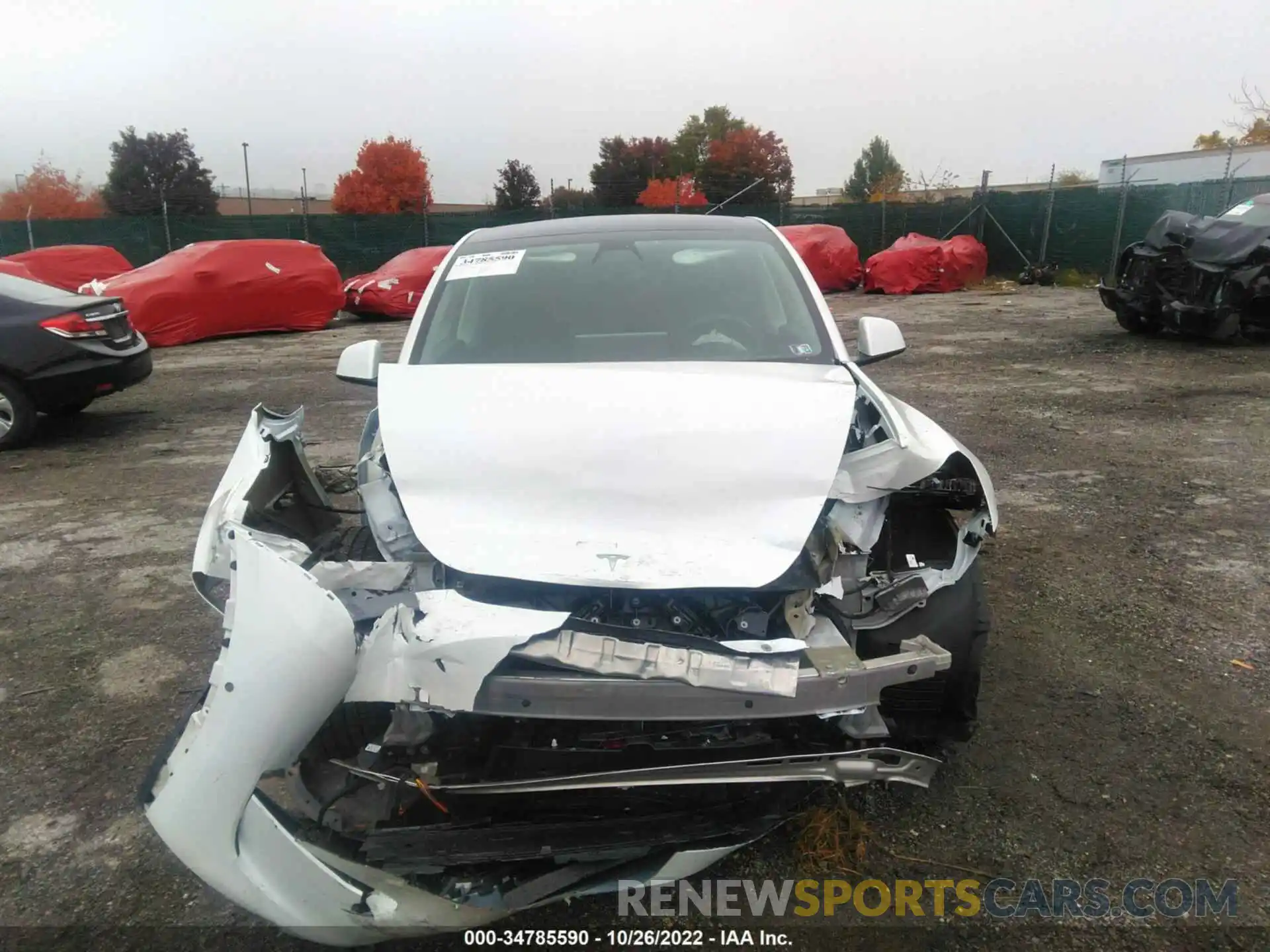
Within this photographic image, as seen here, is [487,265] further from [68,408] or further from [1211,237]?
[1211,237]

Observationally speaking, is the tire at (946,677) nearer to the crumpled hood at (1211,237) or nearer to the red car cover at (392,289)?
the crumpled hood at (1211,237)

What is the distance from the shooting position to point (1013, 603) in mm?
3756

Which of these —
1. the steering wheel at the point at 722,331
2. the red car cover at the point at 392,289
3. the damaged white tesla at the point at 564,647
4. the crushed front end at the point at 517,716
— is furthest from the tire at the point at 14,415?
the red car cover at the point at 392,289

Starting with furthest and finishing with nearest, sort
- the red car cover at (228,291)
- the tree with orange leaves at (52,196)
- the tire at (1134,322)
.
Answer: the tree with orange leaves at (52,196)
the red car cover at (228,291)
the tire at (1134,322)

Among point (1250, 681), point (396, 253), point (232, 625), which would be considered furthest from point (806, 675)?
point (396, 253)

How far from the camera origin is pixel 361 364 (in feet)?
11.2

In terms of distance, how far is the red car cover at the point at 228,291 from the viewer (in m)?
12.9

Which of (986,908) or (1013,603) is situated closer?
(986,908)

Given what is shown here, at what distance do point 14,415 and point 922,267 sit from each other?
1630 cm

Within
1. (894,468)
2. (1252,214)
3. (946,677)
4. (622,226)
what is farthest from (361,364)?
(1252,214)

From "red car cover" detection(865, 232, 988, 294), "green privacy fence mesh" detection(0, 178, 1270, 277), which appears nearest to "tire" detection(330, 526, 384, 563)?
"red car cover" detection(865, 232, 988, 294)

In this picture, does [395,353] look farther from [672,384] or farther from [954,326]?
[672,384]

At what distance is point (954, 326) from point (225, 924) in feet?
41.4

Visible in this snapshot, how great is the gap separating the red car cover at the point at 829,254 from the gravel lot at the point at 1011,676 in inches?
485
